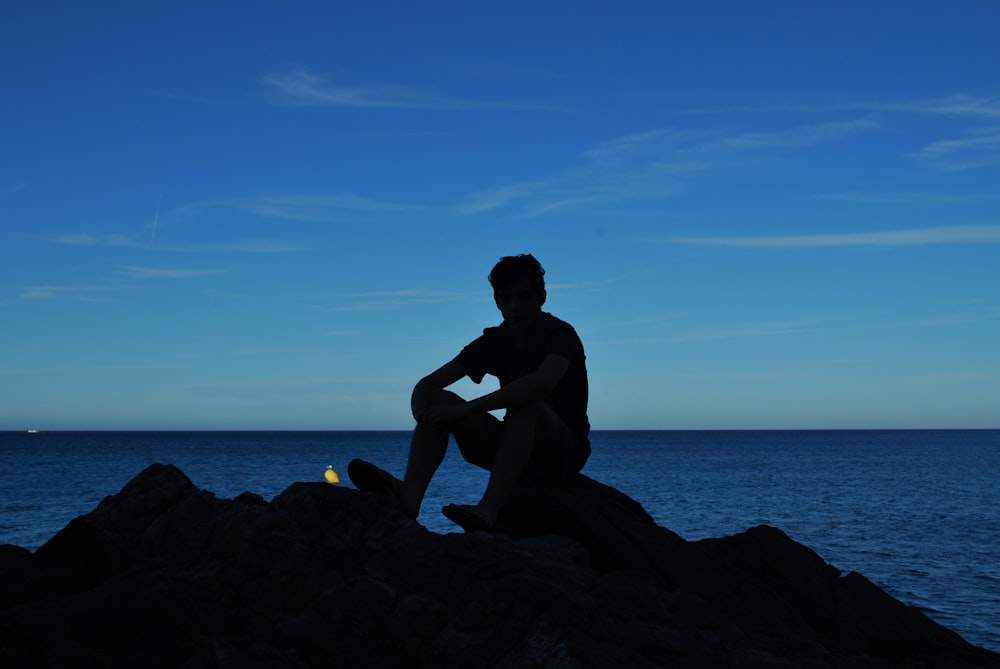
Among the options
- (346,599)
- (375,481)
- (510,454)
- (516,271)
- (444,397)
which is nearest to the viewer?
(346,599)

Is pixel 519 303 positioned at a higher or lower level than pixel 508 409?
higher

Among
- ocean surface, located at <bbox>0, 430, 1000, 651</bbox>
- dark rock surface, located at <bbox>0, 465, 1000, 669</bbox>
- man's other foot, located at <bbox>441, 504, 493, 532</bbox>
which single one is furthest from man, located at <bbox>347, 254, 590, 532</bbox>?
ocean surface, located at <bbox>0, 430, 1000, 651</bbox>

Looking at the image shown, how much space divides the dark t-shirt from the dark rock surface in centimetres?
112

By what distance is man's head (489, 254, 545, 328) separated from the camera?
304 inches

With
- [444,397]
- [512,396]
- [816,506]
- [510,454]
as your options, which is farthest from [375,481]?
[816,506]

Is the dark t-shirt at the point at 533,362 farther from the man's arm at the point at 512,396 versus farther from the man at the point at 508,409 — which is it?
the man's arm at the point at 512,396

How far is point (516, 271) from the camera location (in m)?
7.71

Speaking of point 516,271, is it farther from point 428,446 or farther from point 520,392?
point 428,446

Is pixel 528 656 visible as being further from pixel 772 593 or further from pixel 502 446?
pixel 772 593

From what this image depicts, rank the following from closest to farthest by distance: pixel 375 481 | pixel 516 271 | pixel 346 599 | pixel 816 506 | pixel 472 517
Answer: pixel 346 599, pixel 375 481, pixel 472 517, pixel 516 271, pixel 816 506

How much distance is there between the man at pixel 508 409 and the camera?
7012mm

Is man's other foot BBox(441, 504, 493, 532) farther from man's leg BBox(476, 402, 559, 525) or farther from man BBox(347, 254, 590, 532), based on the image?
man's leg BBox(476, 402, 559, 525)

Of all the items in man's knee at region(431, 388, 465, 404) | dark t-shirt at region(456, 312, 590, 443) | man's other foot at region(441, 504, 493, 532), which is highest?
dark t-shirt at region(456, 312, 590, 443)

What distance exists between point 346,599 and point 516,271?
10.2 ft
